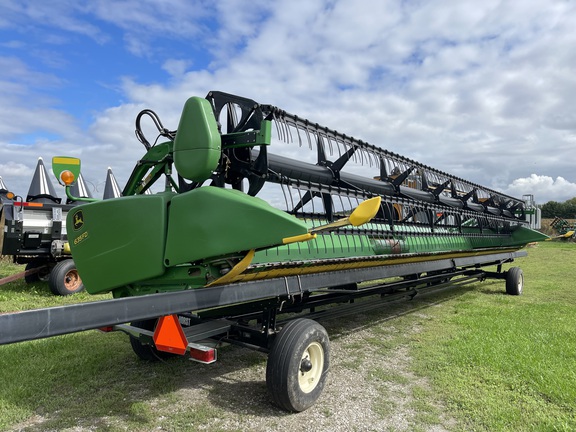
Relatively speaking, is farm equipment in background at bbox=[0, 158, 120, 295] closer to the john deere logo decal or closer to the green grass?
the john deere logo decal

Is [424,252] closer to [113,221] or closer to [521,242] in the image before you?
[113,221]

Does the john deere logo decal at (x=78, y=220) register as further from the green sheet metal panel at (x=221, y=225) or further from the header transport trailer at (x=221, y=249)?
the green sheet metal panel at (x=221, y=225)

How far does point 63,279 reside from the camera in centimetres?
810

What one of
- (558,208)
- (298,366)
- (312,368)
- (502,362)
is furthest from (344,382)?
(558,208)

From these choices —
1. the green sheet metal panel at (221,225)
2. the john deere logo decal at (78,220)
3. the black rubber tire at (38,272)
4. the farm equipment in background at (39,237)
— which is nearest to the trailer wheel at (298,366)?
the green sheet metal panel at (221,225)

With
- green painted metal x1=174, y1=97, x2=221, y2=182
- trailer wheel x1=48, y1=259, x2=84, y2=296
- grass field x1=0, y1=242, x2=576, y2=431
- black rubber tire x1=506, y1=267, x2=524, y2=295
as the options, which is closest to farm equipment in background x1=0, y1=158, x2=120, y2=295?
trailer wheel x1=48, y1=259, x2=84, y2=296

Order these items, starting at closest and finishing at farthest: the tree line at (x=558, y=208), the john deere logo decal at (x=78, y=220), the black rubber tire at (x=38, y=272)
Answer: the john deere logo decal at (x=78, y=220) < the black rubber tire at (x=38, y=272) < the tree line at (x=558, y=208)

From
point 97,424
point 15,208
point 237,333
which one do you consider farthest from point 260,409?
point 15,208

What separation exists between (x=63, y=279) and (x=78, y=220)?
5.32 meters

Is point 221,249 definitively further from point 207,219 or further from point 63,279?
point 63,279

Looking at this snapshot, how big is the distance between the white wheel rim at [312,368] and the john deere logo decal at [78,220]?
2.18m

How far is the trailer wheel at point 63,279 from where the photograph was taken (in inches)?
316

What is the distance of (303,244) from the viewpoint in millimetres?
3984

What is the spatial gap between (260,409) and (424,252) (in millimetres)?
3586
